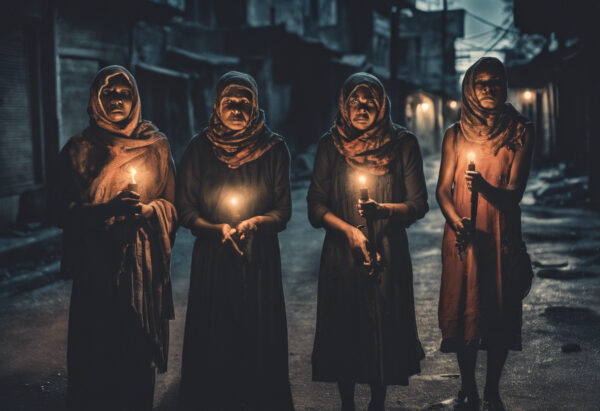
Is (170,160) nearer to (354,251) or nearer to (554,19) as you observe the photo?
(354,251)

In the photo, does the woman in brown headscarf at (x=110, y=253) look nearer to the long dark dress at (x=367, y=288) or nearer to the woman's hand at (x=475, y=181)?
the long dark dress at (x=367, y=288)

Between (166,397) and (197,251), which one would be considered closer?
(197,251)

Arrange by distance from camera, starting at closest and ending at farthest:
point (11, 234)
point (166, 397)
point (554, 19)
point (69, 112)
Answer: point (166, 397) → point (11, 234) → point (554, 19) → point (69, 112)

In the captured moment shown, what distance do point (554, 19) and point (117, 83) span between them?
10.1m

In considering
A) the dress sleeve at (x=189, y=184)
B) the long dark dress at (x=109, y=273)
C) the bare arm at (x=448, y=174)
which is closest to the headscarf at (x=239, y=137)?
the dress sleeve at (x=189, y=184)

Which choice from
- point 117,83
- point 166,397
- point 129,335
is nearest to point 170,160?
point 117,83

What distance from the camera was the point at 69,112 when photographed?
1312cm

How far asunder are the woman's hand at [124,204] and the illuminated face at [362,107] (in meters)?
1.41

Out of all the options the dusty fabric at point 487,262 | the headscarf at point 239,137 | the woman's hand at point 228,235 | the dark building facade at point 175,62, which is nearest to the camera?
the woman's hand at point 228,235

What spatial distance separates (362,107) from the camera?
13.1 ft

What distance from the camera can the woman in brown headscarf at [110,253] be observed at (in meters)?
3.97

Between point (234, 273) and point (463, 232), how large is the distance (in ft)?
4.92

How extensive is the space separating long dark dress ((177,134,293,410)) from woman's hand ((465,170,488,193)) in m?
1.15

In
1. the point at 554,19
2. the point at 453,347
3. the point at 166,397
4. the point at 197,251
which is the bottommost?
the point at 166,397
